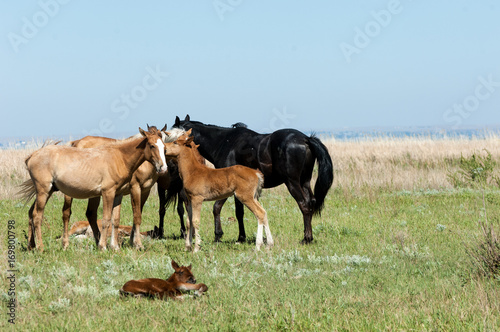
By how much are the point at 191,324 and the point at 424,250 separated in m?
5.16

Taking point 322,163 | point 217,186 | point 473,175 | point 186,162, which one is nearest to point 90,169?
point 186,162

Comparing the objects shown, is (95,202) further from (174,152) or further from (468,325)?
(468,325)

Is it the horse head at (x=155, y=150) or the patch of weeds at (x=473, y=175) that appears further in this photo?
the patch of weeds at (x=473, y=175)

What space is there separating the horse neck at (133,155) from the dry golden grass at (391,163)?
947 cm

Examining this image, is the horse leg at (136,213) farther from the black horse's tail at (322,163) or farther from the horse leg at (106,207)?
the black horse's tail at (322,163)

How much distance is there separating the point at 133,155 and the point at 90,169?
788 millimetres

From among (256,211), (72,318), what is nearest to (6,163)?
(256,211)

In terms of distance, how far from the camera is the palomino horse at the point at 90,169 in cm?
912

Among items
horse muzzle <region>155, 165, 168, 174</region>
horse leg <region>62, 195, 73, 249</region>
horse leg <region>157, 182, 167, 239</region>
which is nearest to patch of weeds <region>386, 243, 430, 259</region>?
horse muzzle <region>155, 165, 168, 174</region>

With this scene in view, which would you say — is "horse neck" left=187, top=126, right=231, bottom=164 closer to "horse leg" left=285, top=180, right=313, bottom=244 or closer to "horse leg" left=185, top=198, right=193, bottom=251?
"horse leg" left=285, top=180, right=313, bottom=244

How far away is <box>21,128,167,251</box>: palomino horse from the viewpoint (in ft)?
29.9

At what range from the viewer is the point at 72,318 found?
5707mm

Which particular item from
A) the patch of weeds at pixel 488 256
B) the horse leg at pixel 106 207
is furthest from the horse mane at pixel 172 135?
the patch of weeds at pixel 488 256

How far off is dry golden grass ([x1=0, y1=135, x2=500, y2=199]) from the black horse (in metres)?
6.49
